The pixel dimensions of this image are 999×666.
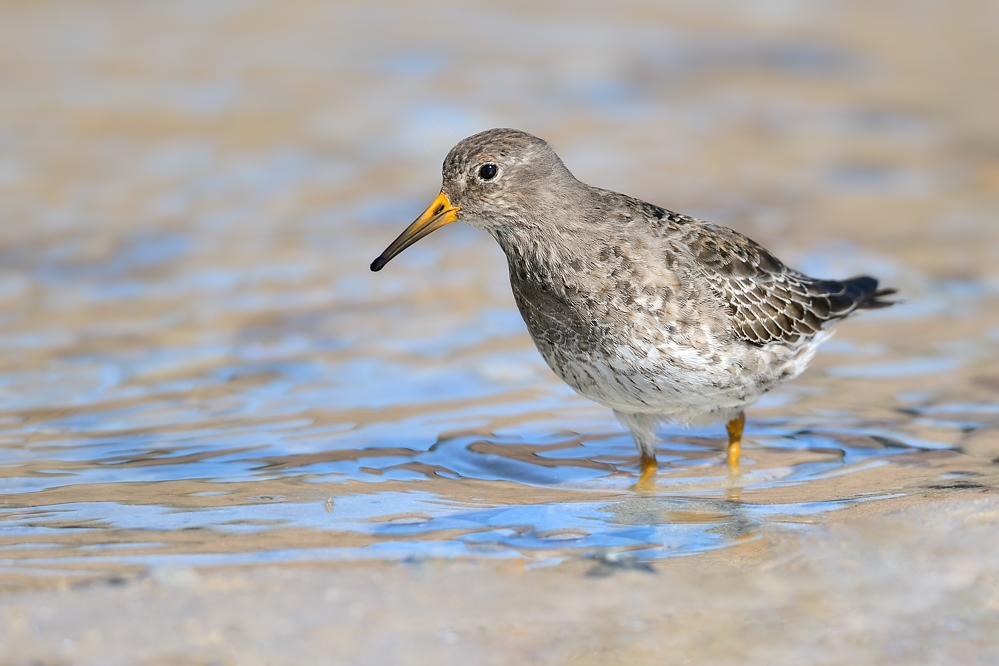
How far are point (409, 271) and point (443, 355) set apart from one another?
191cm

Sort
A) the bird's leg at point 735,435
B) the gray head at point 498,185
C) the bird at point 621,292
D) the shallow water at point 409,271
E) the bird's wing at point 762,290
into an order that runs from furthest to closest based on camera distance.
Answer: the bird's leg at point 735,435 < the bird's wing at point 762,290 < the gray head at point 498,185 < the bird at point 621,292 < the shallow water at point 409,271

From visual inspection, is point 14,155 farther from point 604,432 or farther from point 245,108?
point 604,432

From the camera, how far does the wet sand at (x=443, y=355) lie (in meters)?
5.12

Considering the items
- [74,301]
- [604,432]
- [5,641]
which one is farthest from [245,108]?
[5,641]

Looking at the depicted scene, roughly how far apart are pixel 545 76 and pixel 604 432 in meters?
8.03

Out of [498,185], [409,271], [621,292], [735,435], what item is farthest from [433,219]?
[409,271]

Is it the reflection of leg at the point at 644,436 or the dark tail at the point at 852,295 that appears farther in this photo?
the dark tail at the point at 852,295

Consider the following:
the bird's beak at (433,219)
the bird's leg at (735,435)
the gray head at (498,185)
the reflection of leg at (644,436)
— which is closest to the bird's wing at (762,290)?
the bird's leg at (735,435)

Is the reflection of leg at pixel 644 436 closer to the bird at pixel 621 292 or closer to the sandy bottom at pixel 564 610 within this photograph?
the bird at pixel 621 292

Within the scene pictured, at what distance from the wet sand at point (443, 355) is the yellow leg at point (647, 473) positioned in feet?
0.25

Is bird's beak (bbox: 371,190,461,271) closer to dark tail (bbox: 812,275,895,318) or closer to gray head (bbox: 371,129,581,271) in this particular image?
gray head (bbox: 371,129,581,271)

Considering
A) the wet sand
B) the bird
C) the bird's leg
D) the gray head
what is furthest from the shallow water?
the gray head

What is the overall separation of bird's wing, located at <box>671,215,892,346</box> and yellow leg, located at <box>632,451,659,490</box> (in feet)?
2.94

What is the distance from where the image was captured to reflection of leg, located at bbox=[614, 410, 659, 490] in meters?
7.34
